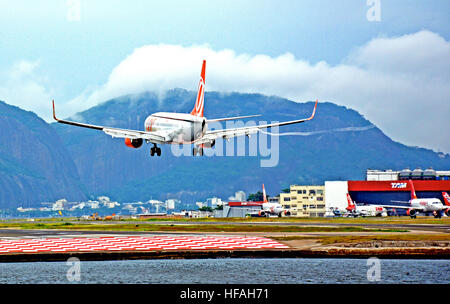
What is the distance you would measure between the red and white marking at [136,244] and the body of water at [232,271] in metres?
4.07

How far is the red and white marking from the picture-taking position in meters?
84.9

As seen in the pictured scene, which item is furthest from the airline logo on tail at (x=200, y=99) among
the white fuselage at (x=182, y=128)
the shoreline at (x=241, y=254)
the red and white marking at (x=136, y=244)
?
the shoreline at (x=241, y=254)

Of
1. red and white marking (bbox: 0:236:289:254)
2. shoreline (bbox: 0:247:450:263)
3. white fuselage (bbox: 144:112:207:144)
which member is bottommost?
shoreline (bbox: 0:247:450:263)

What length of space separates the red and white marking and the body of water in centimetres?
407

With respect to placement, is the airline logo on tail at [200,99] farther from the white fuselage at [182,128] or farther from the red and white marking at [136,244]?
the red and white marking at [136,244]

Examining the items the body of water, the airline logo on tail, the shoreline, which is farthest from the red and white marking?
the airline logo on tail

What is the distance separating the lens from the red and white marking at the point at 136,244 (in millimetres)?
84875

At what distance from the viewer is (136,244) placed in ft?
297

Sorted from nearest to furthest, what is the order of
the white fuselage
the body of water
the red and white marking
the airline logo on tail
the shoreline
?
1. the body of water
2. the shoreline
3. the red and white marking
4. the white fuselage
5. the airline logo on tail

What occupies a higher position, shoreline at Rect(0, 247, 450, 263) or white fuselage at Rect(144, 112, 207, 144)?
white fuselage at Rect(144, 112, 207, 144)

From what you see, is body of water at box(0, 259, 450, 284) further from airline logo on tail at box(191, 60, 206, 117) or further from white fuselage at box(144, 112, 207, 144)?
airline logo on tail at box(191, 60, 206, 117)

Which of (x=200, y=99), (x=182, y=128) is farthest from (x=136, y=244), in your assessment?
(x=200, y=99)
